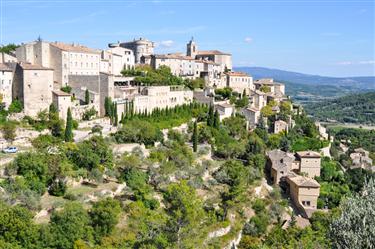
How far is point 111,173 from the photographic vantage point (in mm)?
32094

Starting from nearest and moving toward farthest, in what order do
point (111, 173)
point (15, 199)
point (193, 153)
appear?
point (15, 199) < point (111, 173) < point (193, 153)

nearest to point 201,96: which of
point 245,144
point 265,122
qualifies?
point 265,122

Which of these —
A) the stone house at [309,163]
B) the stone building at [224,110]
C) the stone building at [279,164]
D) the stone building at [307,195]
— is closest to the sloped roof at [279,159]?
the stone building at [279,164]

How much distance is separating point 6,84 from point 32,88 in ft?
8.02

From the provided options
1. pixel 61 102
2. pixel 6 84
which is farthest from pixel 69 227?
pixel 6 84

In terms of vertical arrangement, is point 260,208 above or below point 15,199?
below

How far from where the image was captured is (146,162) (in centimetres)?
3438

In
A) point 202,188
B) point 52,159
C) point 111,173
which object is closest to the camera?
point 52,159

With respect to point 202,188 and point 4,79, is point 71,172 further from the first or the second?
point 4,79

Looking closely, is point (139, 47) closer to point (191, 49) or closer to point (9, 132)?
point (191, 49)

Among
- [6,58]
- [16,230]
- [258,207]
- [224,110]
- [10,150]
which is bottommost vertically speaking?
[258,207]

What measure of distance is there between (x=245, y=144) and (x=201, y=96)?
521 inches

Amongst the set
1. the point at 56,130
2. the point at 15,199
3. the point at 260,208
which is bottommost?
the point at 260,208

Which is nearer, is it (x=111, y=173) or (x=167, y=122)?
(x=111, y=173)
